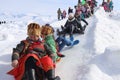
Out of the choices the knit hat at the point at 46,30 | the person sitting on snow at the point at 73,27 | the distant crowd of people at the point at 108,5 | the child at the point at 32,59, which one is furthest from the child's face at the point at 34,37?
the distant crowd of people at the point at 108,5

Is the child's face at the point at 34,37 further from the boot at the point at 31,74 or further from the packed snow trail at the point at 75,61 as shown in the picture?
the packed snow trail at the point at 75,61

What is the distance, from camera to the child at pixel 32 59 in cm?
599

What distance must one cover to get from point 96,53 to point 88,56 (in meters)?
0.28

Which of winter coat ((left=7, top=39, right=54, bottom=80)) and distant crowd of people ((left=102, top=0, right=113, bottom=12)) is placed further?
distant crowd of people ((left=102, top=0, right=113, bottom=12))

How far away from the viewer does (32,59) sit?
19.9ft

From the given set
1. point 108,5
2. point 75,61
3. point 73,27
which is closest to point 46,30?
point 75,61

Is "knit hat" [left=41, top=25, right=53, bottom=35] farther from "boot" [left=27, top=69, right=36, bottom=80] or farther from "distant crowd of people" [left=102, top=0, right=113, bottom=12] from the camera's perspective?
"distant crowd of people" [left=102, top=0, right=113, bottom=12]

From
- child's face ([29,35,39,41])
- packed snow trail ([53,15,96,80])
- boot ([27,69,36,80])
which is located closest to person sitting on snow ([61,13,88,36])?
packed snow trail ([53,15,96,80])

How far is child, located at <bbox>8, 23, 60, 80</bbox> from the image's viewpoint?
5992 millimetres

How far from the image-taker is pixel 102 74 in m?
6.89

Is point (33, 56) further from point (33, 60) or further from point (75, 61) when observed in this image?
point (75, 61)

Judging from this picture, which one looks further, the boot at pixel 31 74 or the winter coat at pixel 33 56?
the winter coat at pixel 33 56

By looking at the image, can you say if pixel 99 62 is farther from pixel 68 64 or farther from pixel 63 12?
pixel 63 12

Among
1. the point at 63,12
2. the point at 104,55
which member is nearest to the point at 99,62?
the point at 104,55
